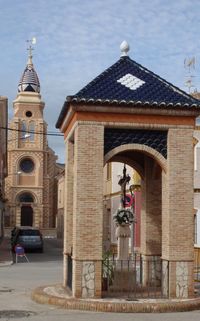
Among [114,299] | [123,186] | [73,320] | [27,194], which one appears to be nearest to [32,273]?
[123,186]

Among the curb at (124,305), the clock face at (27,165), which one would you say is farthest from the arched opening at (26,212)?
the curb at (124,305)

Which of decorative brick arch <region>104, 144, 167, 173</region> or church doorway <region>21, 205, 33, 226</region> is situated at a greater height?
decorative brick arch <region>104, 144, 167, 173</region>

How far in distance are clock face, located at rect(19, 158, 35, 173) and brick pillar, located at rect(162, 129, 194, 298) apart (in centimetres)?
6657

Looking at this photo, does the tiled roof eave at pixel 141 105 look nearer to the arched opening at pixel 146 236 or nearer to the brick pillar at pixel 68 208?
the arched opening at pixel 146 236

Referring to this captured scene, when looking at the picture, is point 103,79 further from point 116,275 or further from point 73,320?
point 73,320

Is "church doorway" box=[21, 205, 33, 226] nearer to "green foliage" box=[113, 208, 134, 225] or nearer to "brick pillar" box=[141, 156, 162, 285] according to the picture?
"brick pillar" box=[141, 156, 162, 285]

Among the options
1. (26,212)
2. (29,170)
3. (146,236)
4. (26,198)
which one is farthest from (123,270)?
(29,170)

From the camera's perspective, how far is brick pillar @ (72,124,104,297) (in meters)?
13.9

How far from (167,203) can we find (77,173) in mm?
2296

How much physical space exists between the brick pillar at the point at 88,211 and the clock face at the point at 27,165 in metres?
66.7

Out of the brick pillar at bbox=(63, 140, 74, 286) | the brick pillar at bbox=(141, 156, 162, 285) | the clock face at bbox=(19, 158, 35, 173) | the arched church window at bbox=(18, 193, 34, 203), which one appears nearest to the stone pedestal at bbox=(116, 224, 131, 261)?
the brick pillar at bbox=(141, 156, 162, 285)

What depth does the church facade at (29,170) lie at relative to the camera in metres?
78.8

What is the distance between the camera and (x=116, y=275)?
15.1m

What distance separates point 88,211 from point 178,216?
2.17m
